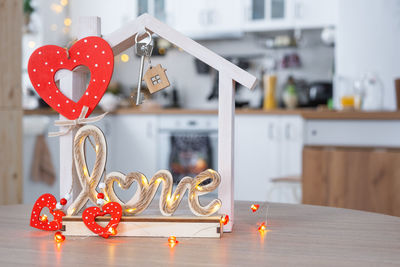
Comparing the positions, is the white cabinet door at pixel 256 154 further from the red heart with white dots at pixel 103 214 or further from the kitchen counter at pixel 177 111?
the red heart with white dots at pixel 103 214

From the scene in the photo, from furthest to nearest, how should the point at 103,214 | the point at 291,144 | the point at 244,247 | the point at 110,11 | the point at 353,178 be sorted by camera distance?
the point at 110,11, the point at 291,144, the point at 353,178, the point at 103,214, the point at 244,247

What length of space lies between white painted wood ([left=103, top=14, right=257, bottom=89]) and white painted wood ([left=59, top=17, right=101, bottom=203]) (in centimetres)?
4

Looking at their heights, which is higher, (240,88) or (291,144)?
(240,88)

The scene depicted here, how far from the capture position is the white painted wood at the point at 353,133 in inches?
112

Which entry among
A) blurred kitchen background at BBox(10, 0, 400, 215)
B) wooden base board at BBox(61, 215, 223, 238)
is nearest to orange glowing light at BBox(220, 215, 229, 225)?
wooden base board at BBox(61, 215, 223, 238)

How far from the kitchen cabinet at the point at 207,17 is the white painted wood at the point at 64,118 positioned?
12.4 feet

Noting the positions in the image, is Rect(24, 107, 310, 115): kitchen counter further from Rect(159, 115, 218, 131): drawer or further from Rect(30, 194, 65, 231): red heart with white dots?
Rect(30, 194, 65, 231): red heart with white dots

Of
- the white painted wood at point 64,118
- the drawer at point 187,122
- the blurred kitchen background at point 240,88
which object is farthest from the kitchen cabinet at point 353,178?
the white painted wood at point 64,118

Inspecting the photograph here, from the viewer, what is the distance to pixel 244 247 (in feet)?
2.87

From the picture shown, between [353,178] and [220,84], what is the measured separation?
1995mm

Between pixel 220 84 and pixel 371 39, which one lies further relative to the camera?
pixel 371 39

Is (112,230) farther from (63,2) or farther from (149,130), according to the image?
(63,2)

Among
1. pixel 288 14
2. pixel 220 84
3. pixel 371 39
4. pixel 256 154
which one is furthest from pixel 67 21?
pixel 220 84

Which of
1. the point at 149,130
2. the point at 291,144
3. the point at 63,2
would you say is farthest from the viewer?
the point at 63,2
